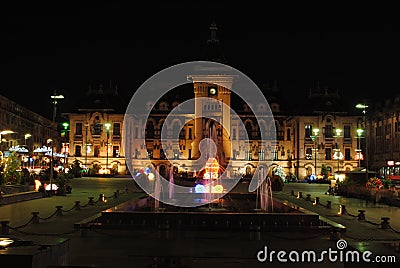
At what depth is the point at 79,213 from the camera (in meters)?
22.4

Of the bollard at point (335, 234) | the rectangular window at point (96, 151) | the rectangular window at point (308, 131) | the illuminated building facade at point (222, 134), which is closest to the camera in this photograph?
the bollard at point (335, 234)

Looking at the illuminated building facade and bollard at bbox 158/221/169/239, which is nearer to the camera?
bollard at bbox 158/221/169/239

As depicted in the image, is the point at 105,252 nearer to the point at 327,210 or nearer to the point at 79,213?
the point at 79,213

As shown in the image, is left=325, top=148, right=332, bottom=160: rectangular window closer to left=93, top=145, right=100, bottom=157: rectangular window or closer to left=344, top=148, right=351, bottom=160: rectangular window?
left=344, top=148, right=351, bottom=160: rectangular window

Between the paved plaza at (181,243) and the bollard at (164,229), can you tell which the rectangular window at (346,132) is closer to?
the paved plaza at (181,243)

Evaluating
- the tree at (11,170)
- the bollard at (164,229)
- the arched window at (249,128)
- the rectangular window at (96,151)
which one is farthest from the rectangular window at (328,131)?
the bollard at (164,229)

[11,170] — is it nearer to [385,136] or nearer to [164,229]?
[164,229]

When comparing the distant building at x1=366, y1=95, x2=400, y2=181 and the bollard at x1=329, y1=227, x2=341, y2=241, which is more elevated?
the distant building at x1=366, y1=95, x2=400, y2=181

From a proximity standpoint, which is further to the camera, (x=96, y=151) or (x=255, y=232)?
(x=96, y=151)

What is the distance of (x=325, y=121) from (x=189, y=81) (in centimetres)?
2308

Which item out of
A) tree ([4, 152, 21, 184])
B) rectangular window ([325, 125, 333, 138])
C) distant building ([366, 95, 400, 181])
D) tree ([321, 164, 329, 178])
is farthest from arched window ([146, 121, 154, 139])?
tree ([4, 152, 21, 184])

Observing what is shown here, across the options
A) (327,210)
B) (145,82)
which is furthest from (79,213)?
(145,82)

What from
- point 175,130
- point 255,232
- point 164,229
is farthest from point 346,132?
point 164,229

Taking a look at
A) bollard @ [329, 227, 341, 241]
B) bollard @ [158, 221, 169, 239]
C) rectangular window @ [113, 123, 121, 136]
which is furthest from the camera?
rectangular window @ [113, 123, 121, 136]
